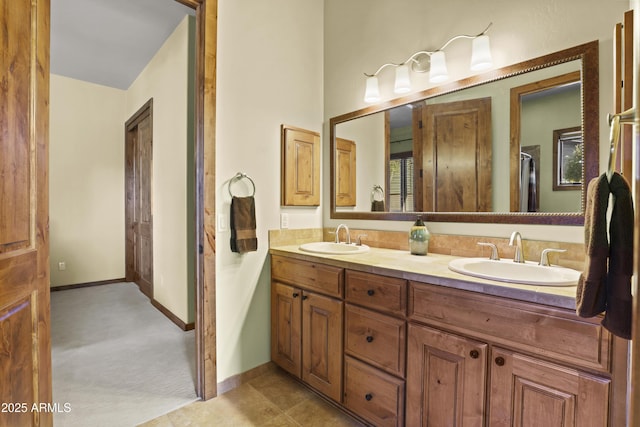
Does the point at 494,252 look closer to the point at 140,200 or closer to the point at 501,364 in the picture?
the point at 501,364

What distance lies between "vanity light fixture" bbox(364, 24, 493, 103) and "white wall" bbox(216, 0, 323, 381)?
1.84 feet

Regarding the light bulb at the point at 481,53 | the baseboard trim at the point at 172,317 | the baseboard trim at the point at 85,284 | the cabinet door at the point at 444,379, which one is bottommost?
the baseboard trim at the point at 172,317

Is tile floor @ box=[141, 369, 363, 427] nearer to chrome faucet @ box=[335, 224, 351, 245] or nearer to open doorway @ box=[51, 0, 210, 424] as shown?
chrome faucet @ box=[335, 224, 351, 245]

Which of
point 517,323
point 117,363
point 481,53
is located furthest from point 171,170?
point 517,323

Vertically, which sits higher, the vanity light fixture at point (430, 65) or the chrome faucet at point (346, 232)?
the vanity light fixture at point (430, 65)

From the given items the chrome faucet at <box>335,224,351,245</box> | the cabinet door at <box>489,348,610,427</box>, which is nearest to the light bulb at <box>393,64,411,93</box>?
the chrome faucet at <box>335,224,351,245</box>

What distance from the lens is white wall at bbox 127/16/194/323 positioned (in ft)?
9.32

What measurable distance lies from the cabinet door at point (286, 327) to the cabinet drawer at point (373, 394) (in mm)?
427

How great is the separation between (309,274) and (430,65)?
149 cm

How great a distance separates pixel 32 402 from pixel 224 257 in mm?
1033

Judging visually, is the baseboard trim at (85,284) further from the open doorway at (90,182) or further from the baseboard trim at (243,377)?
the baseboard trim at (243,377)

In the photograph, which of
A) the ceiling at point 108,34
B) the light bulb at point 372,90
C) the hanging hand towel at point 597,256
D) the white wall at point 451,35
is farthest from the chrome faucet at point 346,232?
the ceiling at point 108,34

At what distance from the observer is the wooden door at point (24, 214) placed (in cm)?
100

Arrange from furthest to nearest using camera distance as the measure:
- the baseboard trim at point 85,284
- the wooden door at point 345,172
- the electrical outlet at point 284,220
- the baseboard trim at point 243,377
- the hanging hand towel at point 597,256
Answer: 1. the baseboard trim at point 85,284
2. the wooden door at point 345,172
3. the electrical outlet at point 284,220
4. the baseboard trim at point 243,377
5. the hanging hand towel at point 597,256
